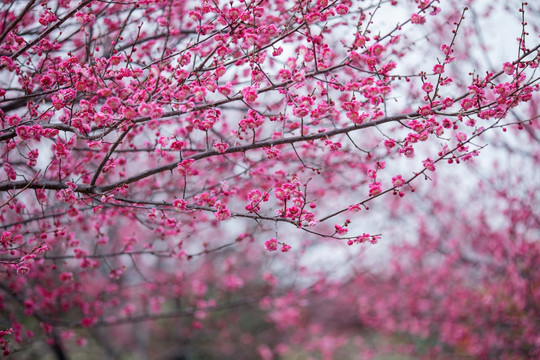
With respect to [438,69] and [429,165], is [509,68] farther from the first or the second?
[429,165]

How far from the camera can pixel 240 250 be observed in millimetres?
10531

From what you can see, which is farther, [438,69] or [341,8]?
[341,8]

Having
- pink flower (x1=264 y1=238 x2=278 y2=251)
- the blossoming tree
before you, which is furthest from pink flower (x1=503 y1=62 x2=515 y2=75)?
pink flower (x1=264 y1=238 x2=278 y2=251)

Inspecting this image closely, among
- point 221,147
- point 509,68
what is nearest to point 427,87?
point 509,68

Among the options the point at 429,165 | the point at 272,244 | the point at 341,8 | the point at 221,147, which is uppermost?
the point at 341,8

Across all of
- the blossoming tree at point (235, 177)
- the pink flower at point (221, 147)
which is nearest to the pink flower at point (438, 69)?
the blossoming tree at point (235, 177)

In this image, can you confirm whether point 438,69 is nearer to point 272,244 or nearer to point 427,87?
point 427,87

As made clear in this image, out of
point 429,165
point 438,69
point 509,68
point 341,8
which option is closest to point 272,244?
point 429,165

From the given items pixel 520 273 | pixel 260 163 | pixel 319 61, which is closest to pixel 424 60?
pixel 319 61

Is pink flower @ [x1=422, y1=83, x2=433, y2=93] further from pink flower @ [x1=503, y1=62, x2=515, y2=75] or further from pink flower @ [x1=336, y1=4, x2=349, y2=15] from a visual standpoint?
pink flower @ [x1=336, y1=4, x2=349, y2=15]

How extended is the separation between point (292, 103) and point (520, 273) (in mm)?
5269

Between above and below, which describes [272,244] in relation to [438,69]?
below

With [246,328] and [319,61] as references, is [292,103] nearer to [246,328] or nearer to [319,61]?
[319,61]

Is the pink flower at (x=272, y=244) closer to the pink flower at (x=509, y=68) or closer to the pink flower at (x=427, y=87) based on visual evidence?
the pink flower at (x=427, y=87)
